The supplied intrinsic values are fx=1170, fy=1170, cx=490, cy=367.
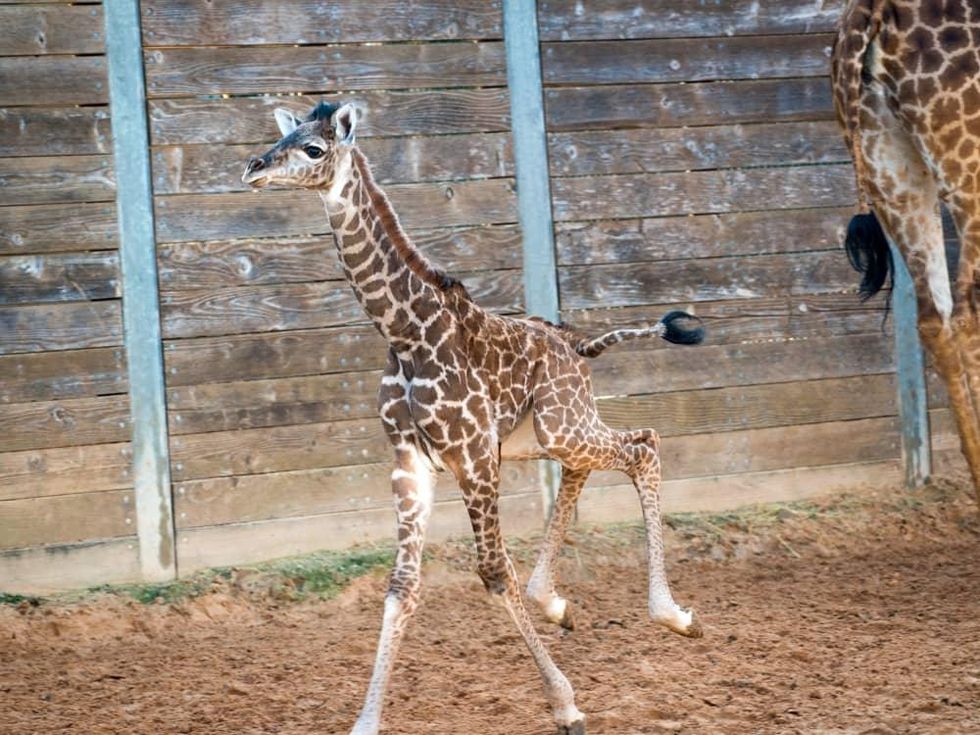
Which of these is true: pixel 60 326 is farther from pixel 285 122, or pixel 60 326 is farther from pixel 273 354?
pixel 285 122

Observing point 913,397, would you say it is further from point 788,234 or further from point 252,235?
point 252,235

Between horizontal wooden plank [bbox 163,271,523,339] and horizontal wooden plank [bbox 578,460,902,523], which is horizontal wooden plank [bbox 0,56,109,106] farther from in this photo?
horizontal wooden plank [bbox 578,460,902,523]

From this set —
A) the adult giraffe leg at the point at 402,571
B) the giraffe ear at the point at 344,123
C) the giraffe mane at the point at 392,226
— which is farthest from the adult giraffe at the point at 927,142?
the adult giraffe leg at the point at 402,571

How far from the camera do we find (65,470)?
19.2 feet

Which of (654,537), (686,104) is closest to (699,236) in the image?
(686,104)

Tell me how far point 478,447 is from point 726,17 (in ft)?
12.4

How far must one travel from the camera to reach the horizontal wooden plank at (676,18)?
6.42 metres

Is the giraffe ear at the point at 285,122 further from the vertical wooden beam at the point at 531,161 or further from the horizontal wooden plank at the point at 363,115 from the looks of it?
the vertical wooden beam at the point at 531,161

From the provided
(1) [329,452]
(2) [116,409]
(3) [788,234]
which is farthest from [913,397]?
(2) [116,409]

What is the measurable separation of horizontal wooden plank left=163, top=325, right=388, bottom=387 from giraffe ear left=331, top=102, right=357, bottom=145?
7.95 ft

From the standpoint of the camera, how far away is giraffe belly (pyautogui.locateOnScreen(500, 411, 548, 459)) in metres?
4.49

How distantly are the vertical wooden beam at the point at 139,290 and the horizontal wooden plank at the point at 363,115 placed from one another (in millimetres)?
147

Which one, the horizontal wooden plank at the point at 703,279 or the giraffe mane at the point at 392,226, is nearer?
the giraffe mane at the point at 392,226

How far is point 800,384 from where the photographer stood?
6.72 m
